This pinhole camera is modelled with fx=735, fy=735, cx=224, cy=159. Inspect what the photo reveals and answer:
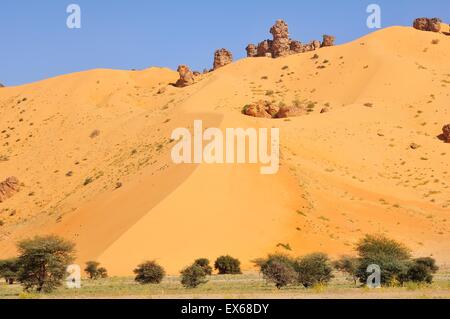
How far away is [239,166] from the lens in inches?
1721

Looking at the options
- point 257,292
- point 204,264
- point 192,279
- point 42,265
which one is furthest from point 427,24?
point 257,292

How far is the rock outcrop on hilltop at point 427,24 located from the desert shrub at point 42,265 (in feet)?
223

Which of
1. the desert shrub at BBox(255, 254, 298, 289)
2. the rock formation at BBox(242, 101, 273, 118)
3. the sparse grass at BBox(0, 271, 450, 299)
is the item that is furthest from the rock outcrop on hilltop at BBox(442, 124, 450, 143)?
the desert shrub at BBox(255, 254, 298, 289)

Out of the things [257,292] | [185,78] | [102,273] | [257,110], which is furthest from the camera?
[185,78]

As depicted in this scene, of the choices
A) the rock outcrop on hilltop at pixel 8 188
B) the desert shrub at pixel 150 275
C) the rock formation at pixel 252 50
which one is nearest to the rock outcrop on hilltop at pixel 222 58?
the rock formation at pixel 252 50

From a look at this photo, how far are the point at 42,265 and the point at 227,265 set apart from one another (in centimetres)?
1078

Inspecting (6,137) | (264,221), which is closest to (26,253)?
(264,221)

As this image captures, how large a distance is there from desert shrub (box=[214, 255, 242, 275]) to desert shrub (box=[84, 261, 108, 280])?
201 inches

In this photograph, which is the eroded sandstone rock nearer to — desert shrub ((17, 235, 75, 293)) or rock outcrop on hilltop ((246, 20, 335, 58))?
rock outcrop on hilltop ((246, 20, 335, 58))

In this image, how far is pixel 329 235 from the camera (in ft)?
129

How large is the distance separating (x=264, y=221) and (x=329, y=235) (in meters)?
3.57

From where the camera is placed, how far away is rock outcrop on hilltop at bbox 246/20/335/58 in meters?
83.6

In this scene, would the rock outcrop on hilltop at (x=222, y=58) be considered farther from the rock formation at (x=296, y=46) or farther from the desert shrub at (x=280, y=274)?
the desert shrub at (x=280, y=274)

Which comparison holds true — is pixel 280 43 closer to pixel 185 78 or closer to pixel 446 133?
pixel 185 78
